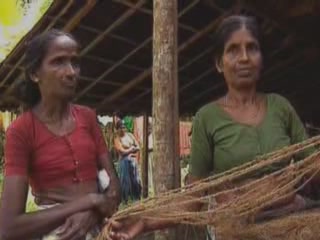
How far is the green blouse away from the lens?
1.83 meters

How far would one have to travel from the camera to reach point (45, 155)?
1835mm

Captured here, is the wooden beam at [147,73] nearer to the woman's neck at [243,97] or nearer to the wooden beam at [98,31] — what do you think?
the wooden beam at [98,31]

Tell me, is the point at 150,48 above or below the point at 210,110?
above

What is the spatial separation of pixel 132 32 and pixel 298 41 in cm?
179

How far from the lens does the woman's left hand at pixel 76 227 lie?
5.67ft

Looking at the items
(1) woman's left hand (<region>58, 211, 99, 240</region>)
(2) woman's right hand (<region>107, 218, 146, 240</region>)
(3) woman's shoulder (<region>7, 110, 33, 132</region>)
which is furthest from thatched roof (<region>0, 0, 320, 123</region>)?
(2) woman's right hand (<region>107, 218, 146, 240</region>)

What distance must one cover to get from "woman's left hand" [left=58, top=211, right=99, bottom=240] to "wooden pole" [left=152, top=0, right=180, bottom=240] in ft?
3.52

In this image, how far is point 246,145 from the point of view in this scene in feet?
5.99

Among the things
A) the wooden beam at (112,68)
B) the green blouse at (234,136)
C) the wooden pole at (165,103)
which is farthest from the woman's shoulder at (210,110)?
the wooden beam at (112,68)

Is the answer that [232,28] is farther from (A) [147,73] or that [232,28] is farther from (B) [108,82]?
(B) [108,82]

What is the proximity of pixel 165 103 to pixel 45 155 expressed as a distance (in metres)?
1.16

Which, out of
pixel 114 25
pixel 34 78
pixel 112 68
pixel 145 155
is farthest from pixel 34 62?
pixel 145 155

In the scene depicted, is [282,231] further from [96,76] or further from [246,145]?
[96,76]

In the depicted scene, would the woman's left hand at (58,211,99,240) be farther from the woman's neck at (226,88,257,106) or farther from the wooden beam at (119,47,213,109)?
the wooden beam at (119,47,213,109)
